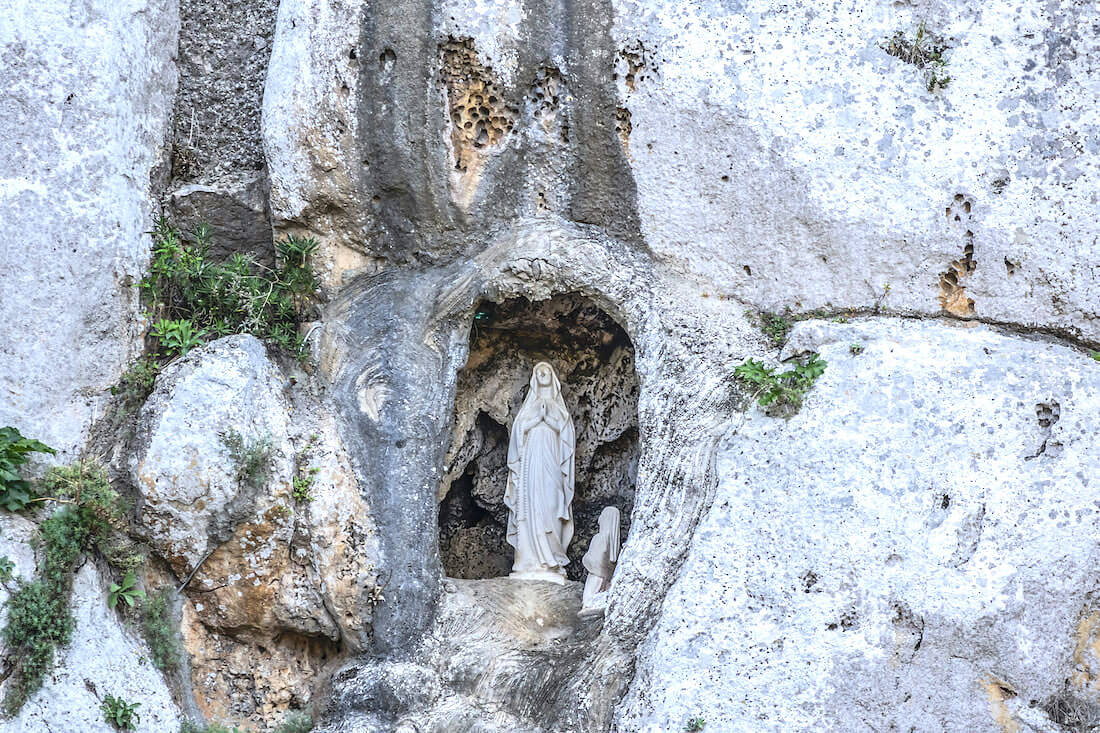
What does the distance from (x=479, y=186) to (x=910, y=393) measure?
9.86 feet

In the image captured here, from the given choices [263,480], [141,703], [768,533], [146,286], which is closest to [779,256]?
[768,533]

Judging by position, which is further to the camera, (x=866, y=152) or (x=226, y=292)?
(x=226, y=292)

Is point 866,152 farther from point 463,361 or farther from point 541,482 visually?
point 541,482

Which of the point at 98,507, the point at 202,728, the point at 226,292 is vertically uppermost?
the point at 226,292

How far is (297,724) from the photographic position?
8281 millimetres

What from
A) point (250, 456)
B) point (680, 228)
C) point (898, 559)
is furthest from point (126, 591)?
point (898, 559)

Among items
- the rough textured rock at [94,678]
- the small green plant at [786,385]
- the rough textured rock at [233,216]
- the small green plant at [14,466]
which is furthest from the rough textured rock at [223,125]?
the small green plant at [786,385]

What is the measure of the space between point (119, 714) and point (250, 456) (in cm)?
160

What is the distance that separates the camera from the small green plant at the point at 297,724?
8.27 meters

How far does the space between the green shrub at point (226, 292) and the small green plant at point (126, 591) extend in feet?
4.63

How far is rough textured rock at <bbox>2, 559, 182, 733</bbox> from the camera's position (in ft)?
24.5

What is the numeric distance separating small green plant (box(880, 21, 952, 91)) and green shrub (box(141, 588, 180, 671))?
5.33m

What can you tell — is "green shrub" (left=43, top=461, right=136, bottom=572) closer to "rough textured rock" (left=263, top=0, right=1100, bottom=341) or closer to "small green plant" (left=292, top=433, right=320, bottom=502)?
"small green plant" (left=292, top=433, right=320, bottom=502)

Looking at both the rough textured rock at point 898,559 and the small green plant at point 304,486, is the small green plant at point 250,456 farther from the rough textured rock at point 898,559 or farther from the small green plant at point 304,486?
the rough textured rock at point 898,559
